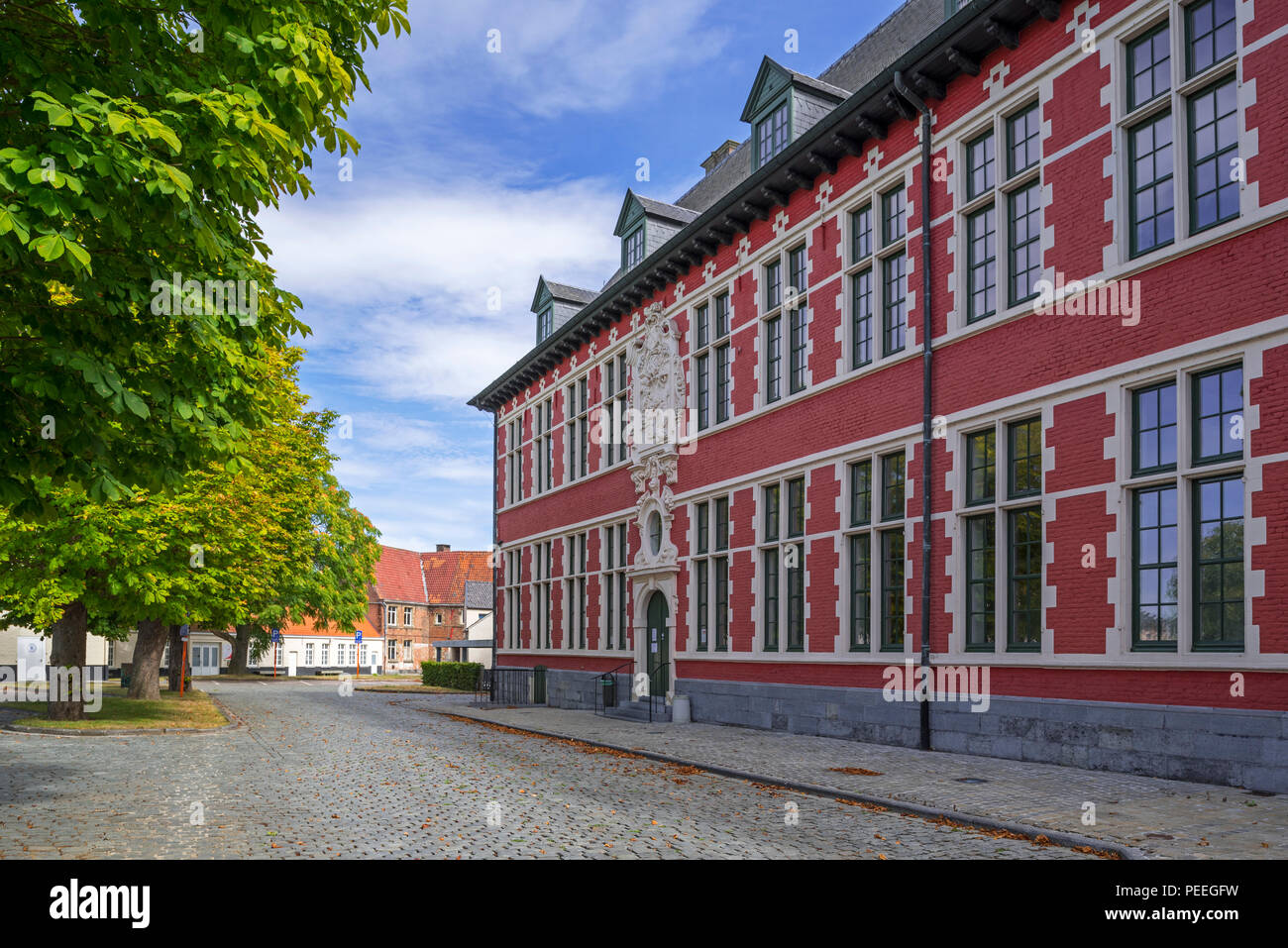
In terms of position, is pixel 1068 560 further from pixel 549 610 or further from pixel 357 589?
pixel 357 589

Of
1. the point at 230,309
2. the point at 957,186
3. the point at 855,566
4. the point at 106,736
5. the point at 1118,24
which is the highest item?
the point at 1118,24

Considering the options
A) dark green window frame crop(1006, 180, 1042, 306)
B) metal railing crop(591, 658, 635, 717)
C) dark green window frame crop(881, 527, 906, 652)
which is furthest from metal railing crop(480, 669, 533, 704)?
dark green window frame crop(1006, 180, 1042, 306)

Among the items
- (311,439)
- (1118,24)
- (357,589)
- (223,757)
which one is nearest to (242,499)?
(223,757)

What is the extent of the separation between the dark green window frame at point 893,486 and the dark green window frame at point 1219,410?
5562 millimetres

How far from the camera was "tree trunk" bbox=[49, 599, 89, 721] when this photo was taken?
22062 millimetres

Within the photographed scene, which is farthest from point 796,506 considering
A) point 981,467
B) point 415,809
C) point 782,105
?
point 415,809

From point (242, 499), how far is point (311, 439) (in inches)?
443

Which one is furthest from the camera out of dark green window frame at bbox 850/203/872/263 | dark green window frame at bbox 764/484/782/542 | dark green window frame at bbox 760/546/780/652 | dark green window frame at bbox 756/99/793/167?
dark green window frame at bbox 756/99/793/167

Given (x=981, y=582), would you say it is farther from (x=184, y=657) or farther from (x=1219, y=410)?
(x=184, y=657)

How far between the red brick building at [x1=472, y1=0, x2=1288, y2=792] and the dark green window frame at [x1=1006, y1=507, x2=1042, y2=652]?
60mm

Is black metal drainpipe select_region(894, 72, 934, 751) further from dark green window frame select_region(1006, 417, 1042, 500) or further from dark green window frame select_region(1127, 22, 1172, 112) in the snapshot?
dark green window frame select_region(1127, 22, 1172, 112)

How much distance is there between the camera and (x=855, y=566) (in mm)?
19031

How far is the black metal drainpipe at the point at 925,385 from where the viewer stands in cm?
1658

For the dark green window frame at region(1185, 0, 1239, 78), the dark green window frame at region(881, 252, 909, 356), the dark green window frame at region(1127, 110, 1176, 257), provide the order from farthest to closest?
the dark green window frame at region(881, 252, 909, 356) → the dark green window frame at region(1127, 110, 1176, 257) → the dark green window frame at region(1185, 0, 1239, 78)
